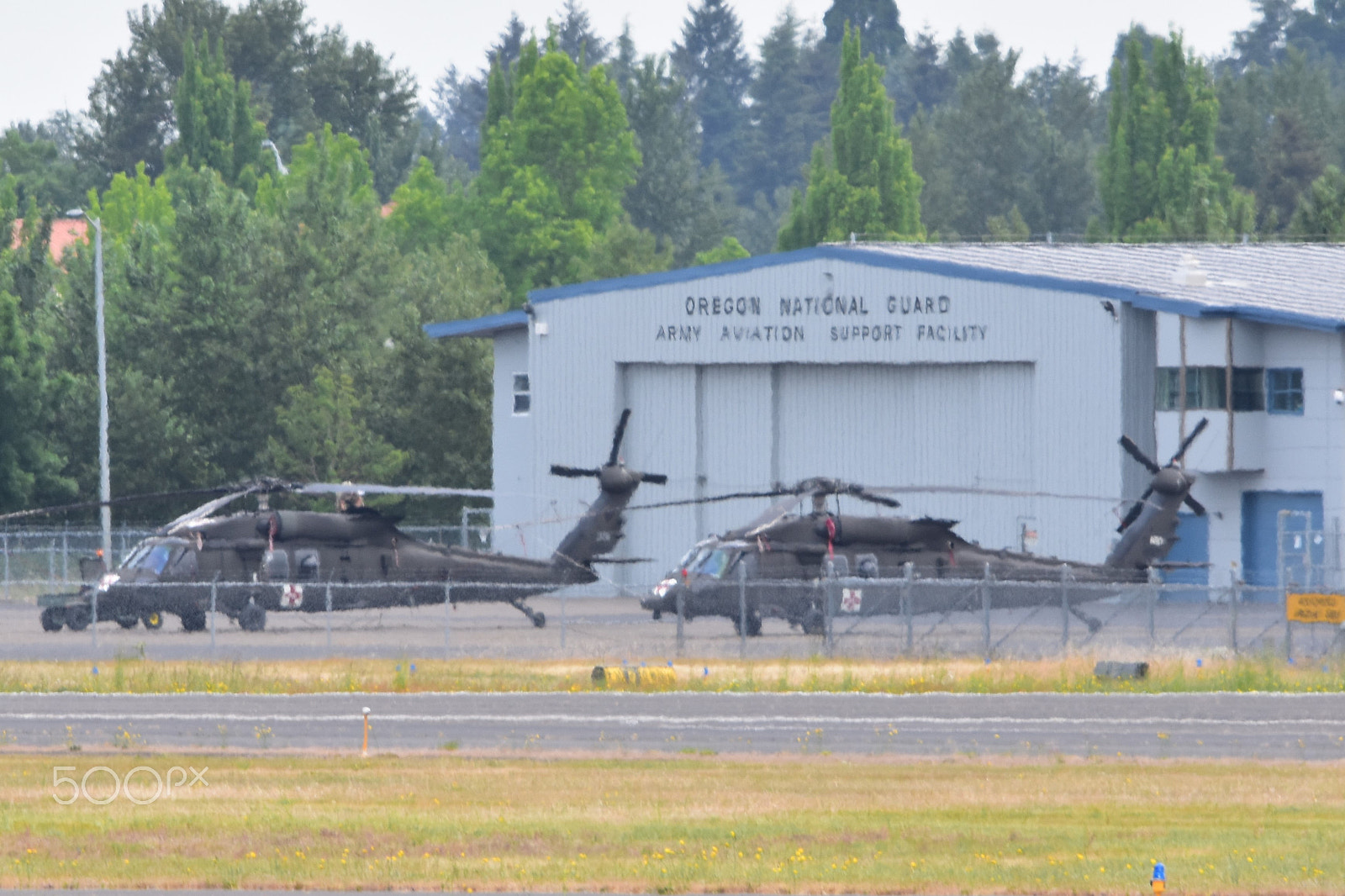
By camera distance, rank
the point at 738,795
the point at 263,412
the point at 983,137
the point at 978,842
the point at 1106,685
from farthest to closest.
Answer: the point at 983,137, the point at 263,412, the point at 1106,685, the point at 738,795, the point at 978,842

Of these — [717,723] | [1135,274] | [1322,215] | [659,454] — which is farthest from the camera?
[1322,215]

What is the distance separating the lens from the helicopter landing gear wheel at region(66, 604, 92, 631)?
41.1 metres

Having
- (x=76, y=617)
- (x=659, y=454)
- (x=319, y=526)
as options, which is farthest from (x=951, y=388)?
(x=76, y=617)

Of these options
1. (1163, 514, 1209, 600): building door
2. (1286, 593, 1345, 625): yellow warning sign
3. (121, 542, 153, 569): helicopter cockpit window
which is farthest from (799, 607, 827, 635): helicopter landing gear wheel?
(121, 542, 153, 569): helicopter cockpit window

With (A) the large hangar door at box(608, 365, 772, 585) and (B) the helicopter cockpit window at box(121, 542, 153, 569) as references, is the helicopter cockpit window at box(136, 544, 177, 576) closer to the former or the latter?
(B) the helicopter cockpit window at box(121, 542, 153, 569)

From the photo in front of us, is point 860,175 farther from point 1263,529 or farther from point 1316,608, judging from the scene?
point 1316,608

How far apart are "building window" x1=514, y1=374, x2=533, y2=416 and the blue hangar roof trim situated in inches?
52.5

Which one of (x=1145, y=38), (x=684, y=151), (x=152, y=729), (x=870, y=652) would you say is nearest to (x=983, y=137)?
(x=684, y=151)

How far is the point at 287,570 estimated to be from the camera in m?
40.7

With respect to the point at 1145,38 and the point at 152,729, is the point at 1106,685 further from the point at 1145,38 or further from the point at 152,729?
the point at 1145,38

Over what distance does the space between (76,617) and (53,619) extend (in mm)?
424

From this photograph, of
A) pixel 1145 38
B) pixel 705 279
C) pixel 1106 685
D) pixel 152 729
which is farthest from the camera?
pixel 1145 38

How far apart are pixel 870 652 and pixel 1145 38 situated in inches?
5627

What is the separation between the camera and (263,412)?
219 ft
